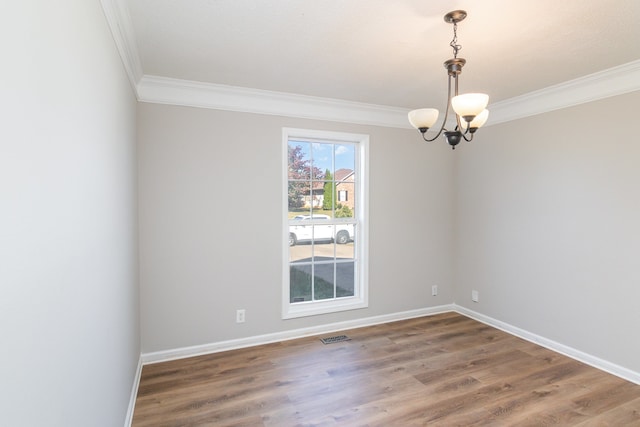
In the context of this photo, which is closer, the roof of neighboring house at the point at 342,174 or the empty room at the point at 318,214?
the empty room at the point at 318,214

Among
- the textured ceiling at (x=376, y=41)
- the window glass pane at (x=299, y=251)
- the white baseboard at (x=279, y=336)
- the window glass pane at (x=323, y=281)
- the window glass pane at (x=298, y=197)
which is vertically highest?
the textured ceiling at (x=376, y=41)

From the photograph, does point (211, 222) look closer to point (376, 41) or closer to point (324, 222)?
point (324, 222)

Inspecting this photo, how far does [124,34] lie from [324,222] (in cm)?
242

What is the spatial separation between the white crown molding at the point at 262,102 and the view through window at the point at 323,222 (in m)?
0.27

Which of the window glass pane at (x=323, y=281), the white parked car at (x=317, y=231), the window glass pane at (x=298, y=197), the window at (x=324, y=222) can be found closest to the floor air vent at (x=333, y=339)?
the window at (x=324, y=222)

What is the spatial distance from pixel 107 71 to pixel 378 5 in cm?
146

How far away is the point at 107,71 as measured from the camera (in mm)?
1691

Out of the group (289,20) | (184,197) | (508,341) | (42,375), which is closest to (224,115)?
(184,197)

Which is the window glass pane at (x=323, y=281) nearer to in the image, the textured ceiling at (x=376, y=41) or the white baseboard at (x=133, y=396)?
the white baseboard at (x=133, y=396)

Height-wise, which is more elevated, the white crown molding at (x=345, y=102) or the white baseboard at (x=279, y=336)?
the white crown molding at (x=345, y=102)

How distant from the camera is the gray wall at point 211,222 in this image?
118 inches

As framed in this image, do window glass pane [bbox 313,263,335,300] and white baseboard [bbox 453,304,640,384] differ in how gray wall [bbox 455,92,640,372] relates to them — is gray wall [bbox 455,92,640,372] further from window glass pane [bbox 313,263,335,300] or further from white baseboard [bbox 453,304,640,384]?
window glass pane [bbox 313,263,335,300]

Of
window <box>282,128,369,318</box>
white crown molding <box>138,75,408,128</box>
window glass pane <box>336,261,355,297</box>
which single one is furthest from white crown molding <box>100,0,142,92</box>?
window glass pane <box>336,261,355,297</box>

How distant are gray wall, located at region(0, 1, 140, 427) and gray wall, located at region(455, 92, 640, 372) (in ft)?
12.1
